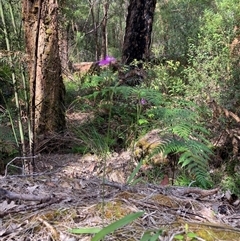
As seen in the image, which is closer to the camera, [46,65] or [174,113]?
[174,113]

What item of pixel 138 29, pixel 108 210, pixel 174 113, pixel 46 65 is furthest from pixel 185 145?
pixel 138 29

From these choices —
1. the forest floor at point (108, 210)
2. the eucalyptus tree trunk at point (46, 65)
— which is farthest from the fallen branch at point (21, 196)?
the eucalyptus tree trunk at point (46, 65)

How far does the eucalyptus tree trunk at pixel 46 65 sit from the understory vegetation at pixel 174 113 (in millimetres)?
213

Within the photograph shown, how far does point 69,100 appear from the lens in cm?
489

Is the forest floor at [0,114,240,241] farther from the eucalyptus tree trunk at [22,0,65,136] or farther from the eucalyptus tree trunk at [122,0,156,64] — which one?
the eucalyptus tree trunk at [122,0,156,64]

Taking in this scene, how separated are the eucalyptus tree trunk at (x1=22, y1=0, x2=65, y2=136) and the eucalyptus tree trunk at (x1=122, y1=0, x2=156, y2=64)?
2178mm

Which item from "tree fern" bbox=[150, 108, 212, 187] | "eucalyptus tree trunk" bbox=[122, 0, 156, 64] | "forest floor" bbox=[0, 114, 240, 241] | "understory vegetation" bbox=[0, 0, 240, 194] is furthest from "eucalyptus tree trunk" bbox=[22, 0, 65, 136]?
"eucalyptus tree trunk" bbox=[122, 0, 156, 64]

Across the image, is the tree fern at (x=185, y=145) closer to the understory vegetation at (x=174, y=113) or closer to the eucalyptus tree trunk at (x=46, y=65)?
the understory vegetation at (x=174, y=113)

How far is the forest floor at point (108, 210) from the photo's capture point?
40.8 inches

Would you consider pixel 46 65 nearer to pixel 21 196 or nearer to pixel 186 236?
pixel 21 196

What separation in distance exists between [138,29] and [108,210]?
4.54 m

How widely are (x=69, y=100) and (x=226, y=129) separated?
2.51 m

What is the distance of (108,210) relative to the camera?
1.16 metres

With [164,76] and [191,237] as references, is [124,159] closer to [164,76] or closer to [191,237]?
[164,76]
